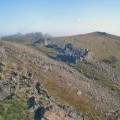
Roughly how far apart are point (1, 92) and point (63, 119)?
79.5 feet

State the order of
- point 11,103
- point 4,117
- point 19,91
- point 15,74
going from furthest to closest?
1. point 15,74
2. point 19,91
3. point 11,103
4. point 4,117

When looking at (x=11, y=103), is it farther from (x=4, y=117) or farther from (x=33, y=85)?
(x=33, y=85)

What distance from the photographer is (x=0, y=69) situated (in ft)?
645

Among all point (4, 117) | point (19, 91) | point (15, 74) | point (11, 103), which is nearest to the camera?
point (4, 117)

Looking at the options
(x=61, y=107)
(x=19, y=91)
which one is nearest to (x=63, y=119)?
(x=61, y=107)

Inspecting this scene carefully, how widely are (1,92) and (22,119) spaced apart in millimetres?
19041

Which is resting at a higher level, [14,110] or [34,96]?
[34,96]

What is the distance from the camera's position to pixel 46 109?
557ft

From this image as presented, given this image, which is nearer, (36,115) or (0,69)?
(36,115)

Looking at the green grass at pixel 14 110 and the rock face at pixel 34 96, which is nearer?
the green grass at pixel 14 110

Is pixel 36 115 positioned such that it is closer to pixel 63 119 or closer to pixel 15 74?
pixel 63 119

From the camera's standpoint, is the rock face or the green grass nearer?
the green grass

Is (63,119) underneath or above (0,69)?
underneath

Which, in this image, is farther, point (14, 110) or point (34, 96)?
point (34, 96)
